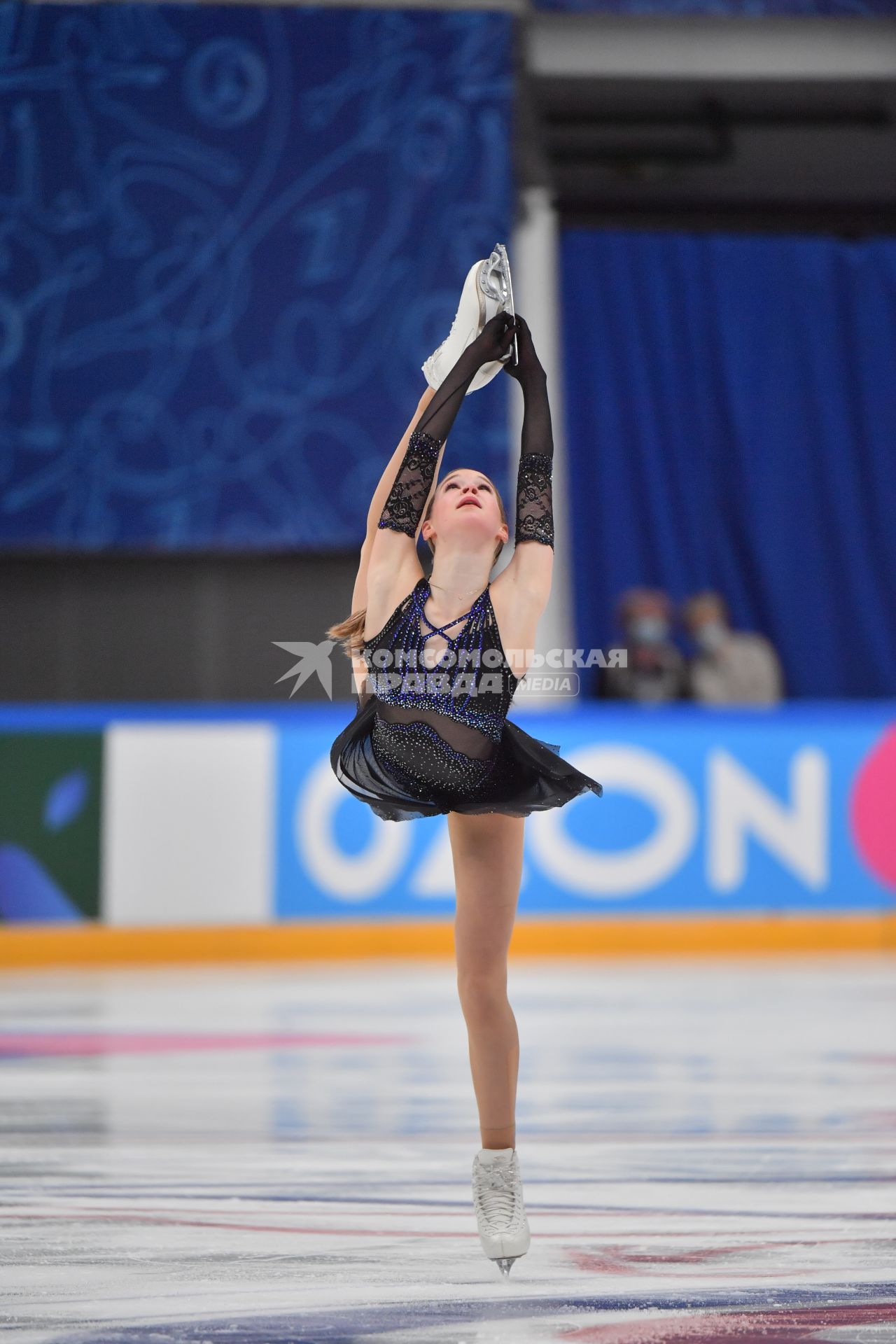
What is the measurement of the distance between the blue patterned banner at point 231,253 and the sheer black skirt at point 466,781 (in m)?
6.26

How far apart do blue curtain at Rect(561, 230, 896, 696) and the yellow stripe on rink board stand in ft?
8.88

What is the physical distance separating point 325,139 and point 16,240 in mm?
1691

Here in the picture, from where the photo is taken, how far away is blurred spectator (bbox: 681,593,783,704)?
24.8 ft

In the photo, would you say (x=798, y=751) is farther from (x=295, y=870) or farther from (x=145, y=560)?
(x=145, y=560)

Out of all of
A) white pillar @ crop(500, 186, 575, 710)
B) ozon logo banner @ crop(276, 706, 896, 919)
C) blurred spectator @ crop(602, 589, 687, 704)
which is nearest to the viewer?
ozon logo banner @ crop(276, 706, 896, 919)

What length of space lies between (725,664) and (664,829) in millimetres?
1535

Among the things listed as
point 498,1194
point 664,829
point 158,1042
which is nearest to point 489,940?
point 498,1194

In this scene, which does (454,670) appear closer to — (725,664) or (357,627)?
(357,627)

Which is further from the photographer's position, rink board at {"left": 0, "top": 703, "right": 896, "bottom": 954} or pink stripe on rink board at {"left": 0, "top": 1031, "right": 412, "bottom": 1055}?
rink board at {"left": 0, "top": 703, "right": 896, "bottom": 954}

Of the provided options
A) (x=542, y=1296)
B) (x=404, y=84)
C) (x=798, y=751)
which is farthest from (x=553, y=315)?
(x=542, y=1296)

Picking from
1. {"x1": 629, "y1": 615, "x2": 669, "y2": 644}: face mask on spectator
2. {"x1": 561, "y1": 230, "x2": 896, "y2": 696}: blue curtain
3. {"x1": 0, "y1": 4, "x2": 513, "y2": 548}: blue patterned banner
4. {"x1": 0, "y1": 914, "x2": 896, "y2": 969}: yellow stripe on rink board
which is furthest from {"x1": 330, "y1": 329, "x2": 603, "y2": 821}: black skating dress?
{"x1": 561, "y1": 230, "x2": 896, "y2": 696}: blue curtain

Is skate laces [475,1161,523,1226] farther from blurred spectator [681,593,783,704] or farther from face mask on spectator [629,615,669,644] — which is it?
blurred spectator [681,593,783,704]

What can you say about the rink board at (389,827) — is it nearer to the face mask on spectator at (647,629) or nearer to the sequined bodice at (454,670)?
the face mask on spectator at (647,629)

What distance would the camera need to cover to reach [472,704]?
202 cm
